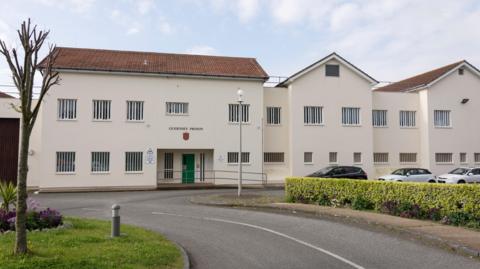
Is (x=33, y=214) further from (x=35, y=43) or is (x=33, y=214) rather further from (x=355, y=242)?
(x=355, y=242)

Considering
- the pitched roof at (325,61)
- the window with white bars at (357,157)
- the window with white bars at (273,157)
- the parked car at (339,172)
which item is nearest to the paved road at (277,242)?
the parked car at (339,172)

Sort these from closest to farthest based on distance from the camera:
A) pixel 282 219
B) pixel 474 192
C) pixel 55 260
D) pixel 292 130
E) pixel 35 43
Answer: pixel 55 260
pixel 35 43
pixel 474 192
pixel 282 219
pixel 292 130

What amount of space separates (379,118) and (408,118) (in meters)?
2.43

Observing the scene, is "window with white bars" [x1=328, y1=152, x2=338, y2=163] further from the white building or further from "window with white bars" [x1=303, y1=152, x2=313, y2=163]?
"window with white bars" [x1=303, y1=152, x2=313, y2=163]

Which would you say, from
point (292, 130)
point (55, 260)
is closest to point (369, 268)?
point (55, 260)

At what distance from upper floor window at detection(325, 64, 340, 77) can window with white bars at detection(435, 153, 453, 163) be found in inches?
395

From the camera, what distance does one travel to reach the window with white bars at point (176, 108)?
27.2 metres

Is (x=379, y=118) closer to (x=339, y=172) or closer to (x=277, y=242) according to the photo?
(x=339, y=172)

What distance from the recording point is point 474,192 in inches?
421

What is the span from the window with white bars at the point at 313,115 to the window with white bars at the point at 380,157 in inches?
208

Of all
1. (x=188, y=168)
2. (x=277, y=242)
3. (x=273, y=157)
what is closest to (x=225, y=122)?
(x=188, y=168)

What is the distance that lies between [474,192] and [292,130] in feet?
59.1

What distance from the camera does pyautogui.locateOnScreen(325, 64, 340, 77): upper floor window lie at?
29647 millimetres

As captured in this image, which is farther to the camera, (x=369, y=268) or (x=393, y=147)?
(x=393, y=147)
